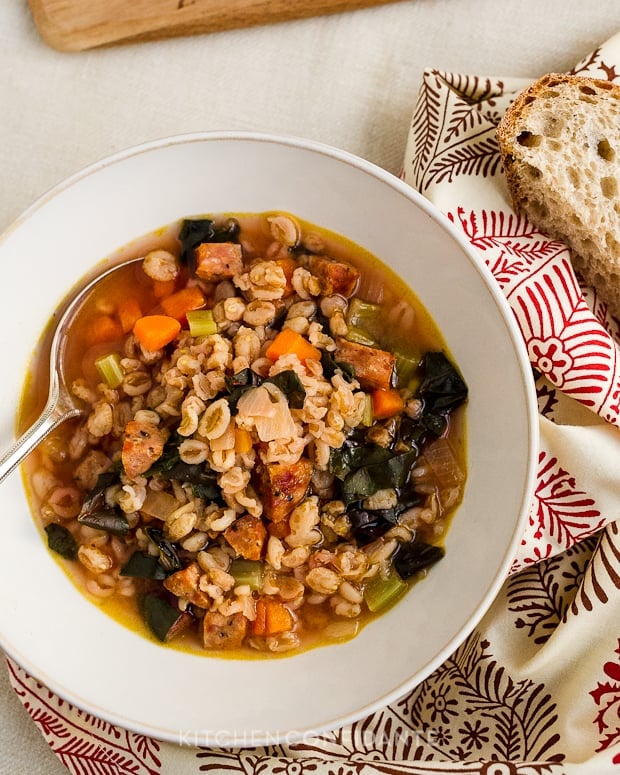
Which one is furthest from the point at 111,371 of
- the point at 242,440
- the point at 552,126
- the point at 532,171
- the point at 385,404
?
the point at 552,126

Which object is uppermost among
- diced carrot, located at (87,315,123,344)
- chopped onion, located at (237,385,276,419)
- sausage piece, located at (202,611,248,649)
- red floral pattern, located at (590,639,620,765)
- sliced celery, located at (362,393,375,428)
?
chopped onion, located at (237,385,276,419)

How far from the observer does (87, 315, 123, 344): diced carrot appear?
339cm

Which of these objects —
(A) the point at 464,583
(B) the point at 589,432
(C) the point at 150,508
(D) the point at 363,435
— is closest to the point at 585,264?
(B) the point at 589,432

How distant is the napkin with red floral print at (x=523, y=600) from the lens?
315cm

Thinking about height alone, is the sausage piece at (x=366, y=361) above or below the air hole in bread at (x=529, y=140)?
below

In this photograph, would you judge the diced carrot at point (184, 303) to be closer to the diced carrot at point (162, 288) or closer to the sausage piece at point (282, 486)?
the diced carrot at point (162, 288)

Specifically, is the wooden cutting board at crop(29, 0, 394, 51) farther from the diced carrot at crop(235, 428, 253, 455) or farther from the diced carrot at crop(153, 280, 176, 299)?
the diced carrot at crop(235, 428, 253, 455)

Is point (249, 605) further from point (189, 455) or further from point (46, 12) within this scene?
point (46, 12)

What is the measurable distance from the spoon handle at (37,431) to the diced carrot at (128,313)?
411mm

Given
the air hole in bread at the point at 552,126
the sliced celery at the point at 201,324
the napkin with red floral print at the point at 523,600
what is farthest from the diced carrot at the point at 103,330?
the air hole in bread at the point at 552,126

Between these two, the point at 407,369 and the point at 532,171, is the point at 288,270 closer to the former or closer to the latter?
the point at 407,369

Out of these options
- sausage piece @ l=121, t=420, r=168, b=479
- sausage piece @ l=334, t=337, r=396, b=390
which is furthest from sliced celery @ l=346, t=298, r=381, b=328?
sausage piece @ l=121, t=420, r=168, b=479

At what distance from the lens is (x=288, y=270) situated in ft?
10.9

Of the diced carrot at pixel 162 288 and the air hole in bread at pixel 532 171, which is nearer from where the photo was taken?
the air hole in bread at pixel 532 171
